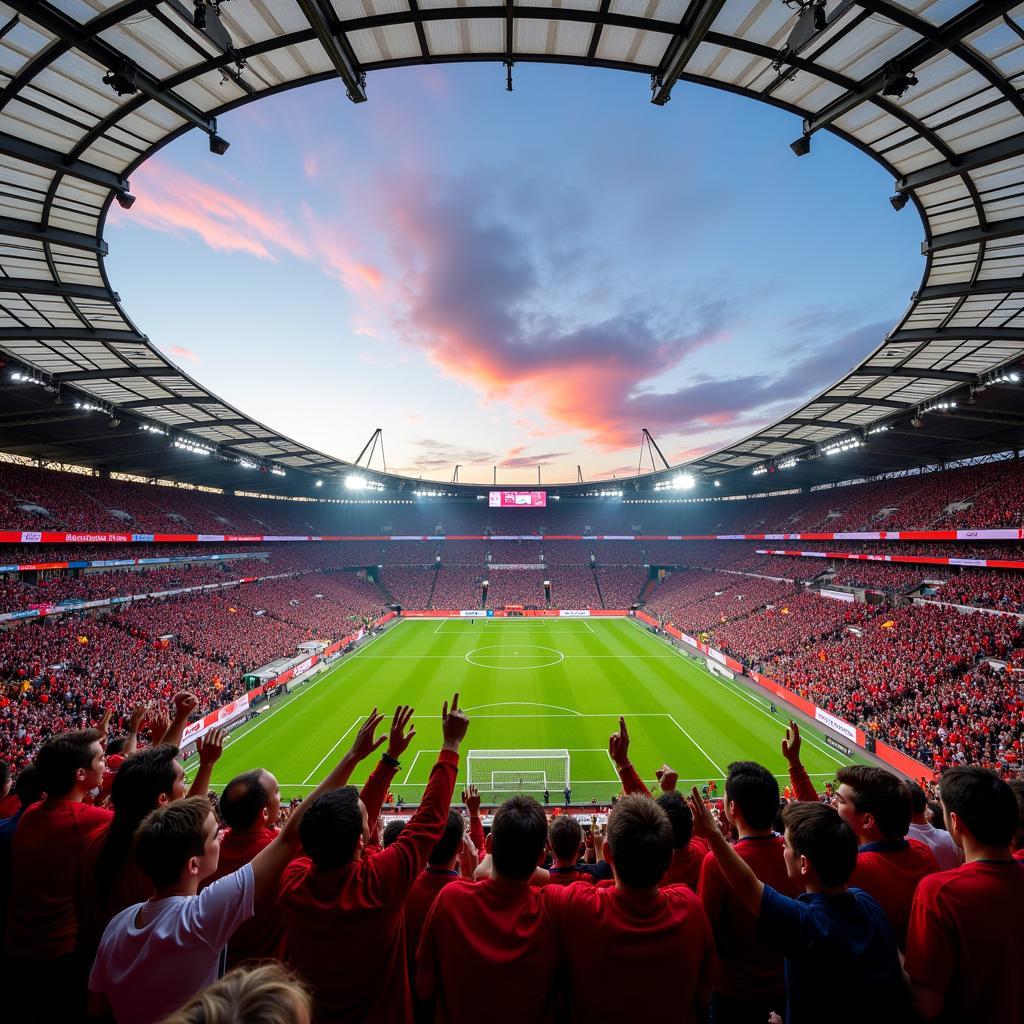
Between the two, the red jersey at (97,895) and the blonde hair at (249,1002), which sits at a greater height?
the blonde hair at (249,1002)

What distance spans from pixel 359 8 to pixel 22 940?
36.6ft

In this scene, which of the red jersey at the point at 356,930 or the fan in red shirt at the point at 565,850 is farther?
the fan in red shirt at the point at 565,850

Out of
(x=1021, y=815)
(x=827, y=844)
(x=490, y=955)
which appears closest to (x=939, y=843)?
(x=1021, y=815)

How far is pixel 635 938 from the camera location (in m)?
2.24

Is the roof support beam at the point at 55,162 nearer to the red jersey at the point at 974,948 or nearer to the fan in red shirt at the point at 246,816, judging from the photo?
the fan in red shirt at the point at 246,816

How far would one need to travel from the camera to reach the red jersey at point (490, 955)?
2.26 m

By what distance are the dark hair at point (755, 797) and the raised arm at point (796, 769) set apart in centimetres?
69

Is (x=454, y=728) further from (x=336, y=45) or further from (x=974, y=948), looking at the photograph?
(x=336, y=45)

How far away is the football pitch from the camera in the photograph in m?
19.9

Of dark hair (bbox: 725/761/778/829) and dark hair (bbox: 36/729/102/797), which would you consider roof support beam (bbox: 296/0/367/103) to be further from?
dark hair (bbox: 725/761/778/829)

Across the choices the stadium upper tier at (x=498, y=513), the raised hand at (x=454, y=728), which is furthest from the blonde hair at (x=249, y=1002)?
the stadium upper tier at (x=498, y=513)

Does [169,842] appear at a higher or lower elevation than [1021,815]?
higher

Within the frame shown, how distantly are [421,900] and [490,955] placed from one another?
1418 mm

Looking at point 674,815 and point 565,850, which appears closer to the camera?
point 565,850
